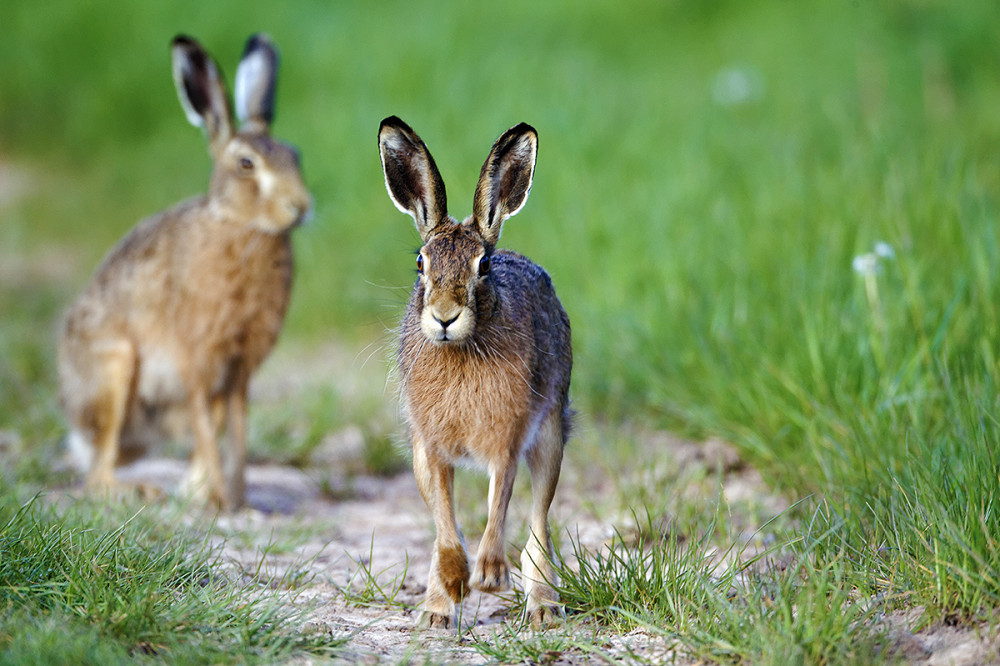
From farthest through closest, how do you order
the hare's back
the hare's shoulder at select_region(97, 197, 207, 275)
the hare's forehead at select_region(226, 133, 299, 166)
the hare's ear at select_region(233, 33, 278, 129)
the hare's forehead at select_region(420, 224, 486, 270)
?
1. the hare's ear at select_region(233, 33, 278, 129)
2. the hare's shoulder at select_region(97, 197, 207, 275)
3. the hare's forehead at select_region(226, 133, 299, 166)
4. the hare's back
5. the hare's forehead at select_region(420, 224, 486, 270)

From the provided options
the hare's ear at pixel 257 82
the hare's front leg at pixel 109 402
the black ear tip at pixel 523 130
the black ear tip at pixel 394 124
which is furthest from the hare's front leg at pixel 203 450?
the black ear tip at pixel 523 130

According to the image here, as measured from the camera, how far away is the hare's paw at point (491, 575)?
305 centimetres

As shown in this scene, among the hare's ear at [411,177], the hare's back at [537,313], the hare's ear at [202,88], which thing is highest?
the hare's ear at [202,88]

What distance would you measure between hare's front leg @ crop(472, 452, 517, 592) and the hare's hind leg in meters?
0.11

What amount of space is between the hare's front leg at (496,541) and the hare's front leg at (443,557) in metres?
0.08

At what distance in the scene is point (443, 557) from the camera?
10.3 feet

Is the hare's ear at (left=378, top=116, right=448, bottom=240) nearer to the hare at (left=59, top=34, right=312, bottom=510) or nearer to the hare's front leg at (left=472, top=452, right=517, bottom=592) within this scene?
the hare's front leg at (left=472, top=452, right=517, bottom=592)

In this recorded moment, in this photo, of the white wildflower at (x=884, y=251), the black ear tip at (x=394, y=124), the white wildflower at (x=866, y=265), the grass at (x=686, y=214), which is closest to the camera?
the black ear tip at (x=394, y=124)

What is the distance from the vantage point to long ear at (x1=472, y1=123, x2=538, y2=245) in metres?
3.11

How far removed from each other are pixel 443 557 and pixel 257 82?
2.94m

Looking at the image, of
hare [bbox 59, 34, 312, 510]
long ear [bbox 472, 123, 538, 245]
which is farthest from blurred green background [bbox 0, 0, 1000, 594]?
long ear [bbox 472, 123, 538, 245]

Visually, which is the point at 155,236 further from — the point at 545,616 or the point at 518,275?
the point at 545,616

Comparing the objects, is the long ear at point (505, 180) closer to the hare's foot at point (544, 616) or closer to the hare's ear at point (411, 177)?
the hare's ear at point (411, 177)

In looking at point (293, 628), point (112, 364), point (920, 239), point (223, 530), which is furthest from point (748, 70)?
point (293, 628)
